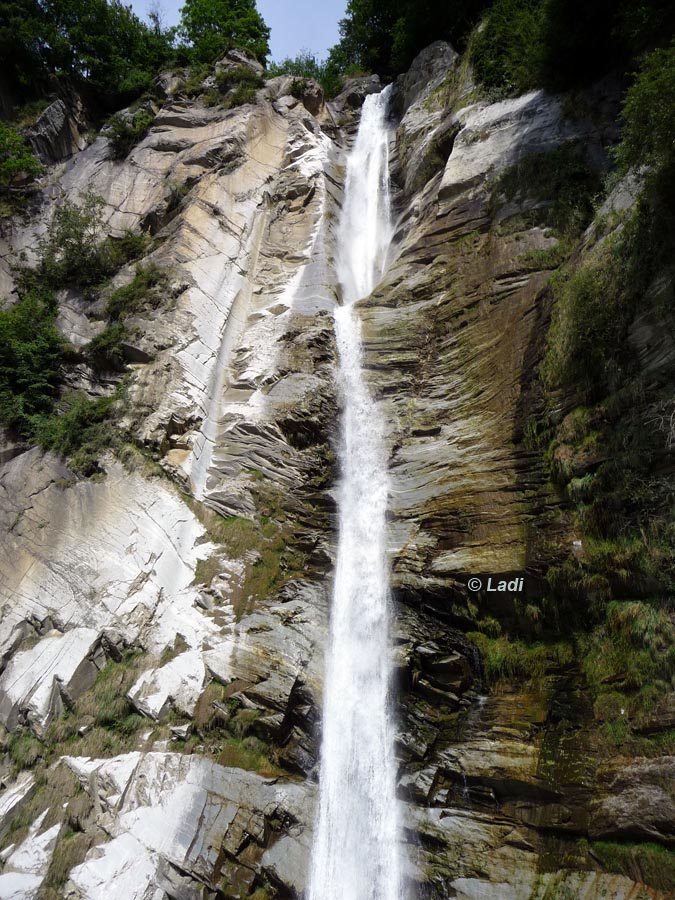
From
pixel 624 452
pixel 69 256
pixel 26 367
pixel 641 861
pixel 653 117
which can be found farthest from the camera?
pixel 69 256

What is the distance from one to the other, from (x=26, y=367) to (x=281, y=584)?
27.8 ft

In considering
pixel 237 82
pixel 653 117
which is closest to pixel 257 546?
pixel 653 117

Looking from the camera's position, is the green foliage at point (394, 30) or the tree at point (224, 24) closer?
the green foliage at point (394, 30)

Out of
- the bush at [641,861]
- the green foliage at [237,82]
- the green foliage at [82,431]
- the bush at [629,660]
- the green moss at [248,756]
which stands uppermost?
the green foliage at [237,82]

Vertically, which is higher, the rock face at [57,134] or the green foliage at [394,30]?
the green foliage at [394,30]

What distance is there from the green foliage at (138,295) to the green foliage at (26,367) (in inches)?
64.3

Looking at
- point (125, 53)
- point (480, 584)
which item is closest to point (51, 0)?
point (125, 53)

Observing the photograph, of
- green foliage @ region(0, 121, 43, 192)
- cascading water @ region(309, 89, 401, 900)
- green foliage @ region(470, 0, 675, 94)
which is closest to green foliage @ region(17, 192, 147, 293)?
green foliage @ region(0, 121, 43, 192)

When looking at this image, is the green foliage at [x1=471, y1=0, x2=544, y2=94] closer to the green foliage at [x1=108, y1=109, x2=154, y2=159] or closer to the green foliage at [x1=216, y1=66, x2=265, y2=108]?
the green foliage at [x1=216, y1=66, x2=265, y2=108]

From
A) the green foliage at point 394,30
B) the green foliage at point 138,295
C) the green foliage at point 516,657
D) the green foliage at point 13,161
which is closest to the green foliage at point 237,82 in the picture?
the green foliage at point 394,30

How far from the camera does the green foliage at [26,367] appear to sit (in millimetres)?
12164

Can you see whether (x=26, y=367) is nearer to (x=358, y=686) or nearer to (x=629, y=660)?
(x=358, y=686)

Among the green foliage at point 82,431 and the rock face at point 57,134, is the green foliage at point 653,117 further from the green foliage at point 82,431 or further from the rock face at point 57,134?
the rock face at point 57,134

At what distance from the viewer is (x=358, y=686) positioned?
8.68 metres
